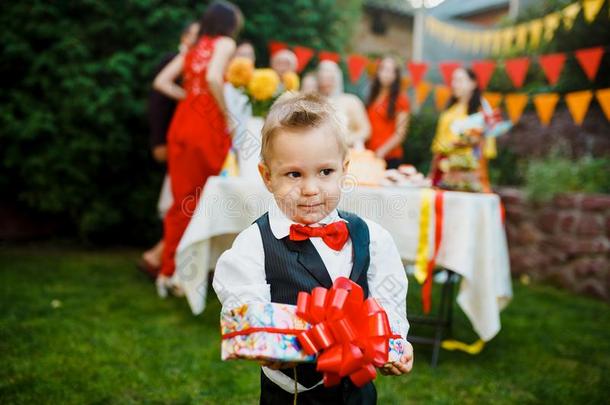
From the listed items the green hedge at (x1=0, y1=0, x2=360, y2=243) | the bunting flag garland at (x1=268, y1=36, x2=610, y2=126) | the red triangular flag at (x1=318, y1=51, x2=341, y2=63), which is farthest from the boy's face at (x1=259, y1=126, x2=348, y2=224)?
the red triangular flag at (x1=318, y1=51, x2=341, y2=63)

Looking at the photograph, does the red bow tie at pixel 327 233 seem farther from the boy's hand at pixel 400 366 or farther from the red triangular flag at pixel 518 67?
the red triangular flag at pixel 518 67

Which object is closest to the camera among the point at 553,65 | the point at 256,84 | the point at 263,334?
the point at 263,334

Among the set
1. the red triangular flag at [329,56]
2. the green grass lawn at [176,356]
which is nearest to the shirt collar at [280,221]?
the green grass lawn at [176,356]

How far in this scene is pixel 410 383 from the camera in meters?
2.28

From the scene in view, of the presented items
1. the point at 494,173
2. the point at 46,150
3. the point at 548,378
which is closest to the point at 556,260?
the point at 494,173

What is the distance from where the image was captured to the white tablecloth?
2.27 metres

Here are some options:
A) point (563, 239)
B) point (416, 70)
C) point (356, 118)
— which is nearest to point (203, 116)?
point (356, 118)

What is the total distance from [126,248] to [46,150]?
4.24 feet

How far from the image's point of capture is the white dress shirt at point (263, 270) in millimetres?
1134

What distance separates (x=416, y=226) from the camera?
7.67 feet

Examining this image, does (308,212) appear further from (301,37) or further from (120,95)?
(301,37)

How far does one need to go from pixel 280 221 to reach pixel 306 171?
153 millimetres

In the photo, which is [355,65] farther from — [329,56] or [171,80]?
[171,80]

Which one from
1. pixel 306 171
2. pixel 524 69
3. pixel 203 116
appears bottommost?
pixel 306 171
